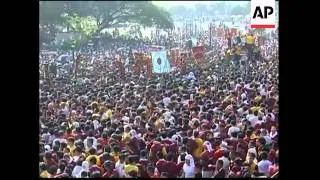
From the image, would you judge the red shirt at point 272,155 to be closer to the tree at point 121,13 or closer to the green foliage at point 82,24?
the tree at point 121,13

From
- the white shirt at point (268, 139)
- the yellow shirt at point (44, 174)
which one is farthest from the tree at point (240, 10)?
the yellow shirt at point (44, 174)

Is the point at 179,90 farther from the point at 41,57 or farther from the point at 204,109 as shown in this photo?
the point at 41,57

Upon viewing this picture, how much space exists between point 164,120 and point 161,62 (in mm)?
420

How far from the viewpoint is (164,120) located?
392 cm

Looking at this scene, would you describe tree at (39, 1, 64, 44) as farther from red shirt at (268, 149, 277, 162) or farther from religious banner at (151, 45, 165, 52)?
red shirt at (268, 149, 277, 162)

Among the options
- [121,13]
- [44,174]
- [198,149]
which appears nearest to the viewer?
[44,174]

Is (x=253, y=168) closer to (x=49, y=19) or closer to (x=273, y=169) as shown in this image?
(x=273, y=169)

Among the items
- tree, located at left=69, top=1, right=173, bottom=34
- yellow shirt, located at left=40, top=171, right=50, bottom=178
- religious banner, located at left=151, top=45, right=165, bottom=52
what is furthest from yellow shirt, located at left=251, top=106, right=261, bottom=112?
yellow shirt, located at left=40, top=171, right=50, bottom=178

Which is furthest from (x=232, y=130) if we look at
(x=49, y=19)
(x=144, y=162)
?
(x=49, y=19)

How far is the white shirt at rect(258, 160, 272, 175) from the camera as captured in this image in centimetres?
377

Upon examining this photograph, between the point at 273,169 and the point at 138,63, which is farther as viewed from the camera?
the point at 138,63

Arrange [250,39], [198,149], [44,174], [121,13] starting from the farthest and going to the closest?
[121,13]
[250,39]
[198,149]
[44,174]
